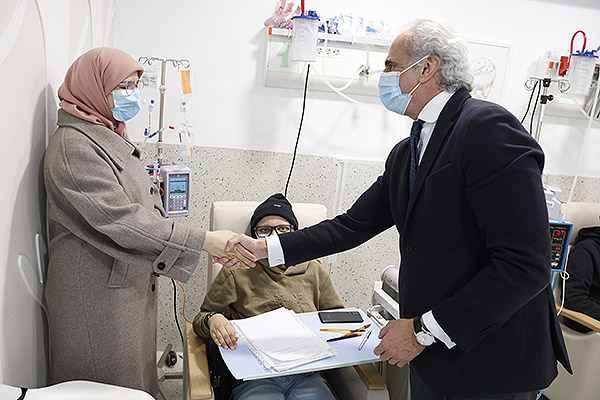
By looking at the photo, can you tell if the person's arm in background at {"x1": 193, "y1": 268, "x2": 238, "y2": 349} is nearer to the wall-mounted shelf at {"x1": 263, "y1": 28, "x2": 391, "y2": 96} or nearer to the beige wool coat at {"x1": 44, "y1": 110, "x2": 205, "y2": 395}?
the beige wool coat at {"x1": 44, "y1": 110, "x2": 205, "y2": 395}

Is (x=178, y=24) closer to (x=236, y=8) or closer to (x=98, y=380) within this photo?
(x=236, y=8)

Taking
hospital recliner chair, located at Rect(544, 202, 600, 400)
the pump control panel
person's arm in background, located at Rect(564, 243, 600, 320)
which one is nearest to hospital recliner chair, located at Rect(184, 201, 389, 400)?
the pump control panel

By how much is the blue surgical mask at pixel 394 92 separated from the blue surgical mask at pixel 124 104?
805mm

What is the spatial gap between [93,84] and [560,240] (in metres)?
2.19

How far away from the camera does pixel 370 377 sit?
1702 millimetres

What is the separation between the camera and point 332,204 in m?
2.82

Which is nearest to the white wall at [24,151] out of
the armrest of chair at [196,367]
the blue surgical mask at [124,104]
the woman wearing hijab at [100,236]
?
the woman wearing hijab at [100,236]

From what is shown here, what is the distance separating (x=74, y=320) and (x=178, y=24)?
162 centimetres

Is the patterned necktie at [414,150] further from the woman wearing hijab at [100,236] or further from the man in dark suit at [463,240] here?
the woman wearing hijab at [100,236]

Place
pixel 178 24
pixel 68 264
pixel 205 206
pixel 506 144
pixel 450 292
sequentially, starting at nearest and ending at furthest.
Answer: pixel 506 144 → pixel 450 292 → pixel 68 264 → pixel 178 24 → pixel 205 206

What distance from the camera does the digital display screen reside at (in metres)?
2.21

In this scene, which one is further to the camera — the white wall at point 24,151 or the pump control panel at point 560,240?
the pump control panel at point 560,240

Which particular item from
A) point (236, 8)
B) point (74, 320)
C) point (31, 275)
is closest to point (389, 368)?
point (74, 320)

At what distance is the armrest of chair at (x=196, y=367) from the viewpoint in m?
1.55
